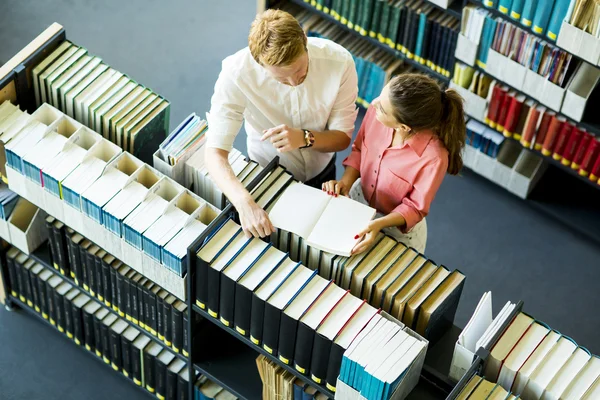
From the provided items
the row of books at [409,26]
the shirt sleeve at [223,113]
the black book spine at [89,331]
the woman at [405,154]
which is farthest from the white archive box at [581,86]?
the black book spine at [89,331]

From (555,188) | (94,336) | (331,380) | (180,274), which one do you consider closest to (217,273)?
(180,274)

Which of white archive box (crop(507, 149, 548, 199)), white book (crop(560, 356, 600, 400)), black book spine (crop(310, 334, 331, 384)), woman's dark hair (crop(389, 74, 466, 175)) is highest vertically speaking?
woman's dark hair (crop(389, 74, 466, 175))

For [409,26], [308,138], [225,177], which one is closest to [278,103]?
[308,138]

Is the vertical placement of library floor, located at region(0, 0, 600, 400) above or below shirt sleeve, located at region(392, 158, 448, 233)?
below

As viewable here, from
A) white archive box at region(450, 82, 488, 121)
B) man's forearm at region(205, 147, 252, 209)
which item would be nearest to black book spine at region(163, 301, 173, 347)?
man's forearm at region(205, 147, 252, 209)

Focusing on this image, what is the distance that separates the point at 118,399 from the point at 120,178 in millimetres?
1462

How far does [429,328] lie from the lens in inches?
127

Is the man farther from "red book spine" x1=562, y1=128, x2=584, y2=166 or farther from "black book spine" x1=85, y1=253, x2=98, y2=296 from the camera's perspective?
"red book spine" x1=562, y1=128, x2=584, y2=166

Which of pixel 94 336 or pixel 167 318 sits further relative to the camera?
pixel 94 336

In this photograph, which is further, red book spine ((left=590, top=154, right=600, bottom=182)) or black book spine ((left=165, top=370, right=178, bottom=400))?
red book spine ((left=590, top=154, right=600, bottom=182))

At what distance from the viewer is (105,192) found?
11.5 ft

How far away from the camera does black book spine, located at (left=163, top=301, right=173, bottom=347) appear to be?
3822mm

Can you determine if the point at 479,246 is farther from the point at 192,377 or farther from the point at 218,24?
the point at 218,24

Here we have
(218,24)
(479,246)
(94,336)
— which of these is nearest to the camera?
(94,336)
